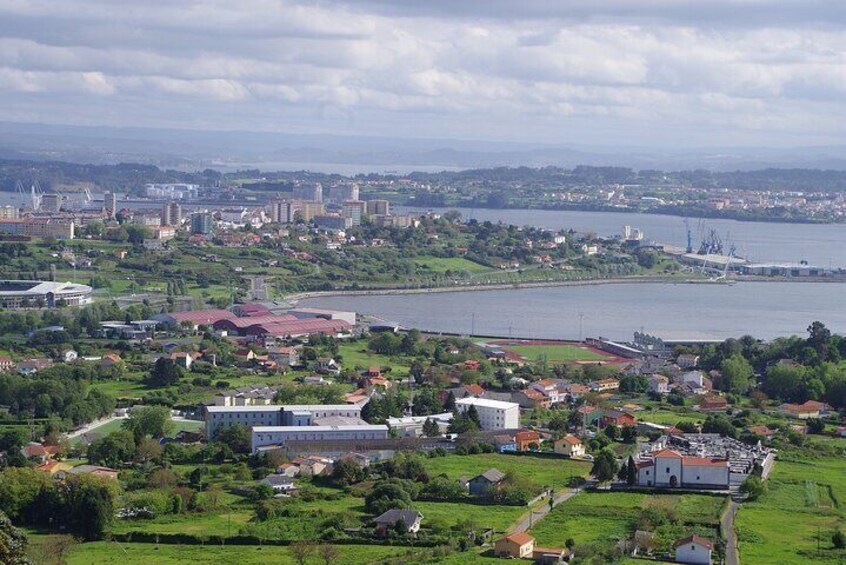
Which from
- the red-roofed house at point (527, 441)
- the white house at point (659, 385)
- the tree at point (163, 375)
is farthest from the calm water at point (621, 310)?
the red-roofed house at point (527, 441)

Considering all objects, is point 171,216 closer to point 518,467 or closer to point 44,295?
point 44,295

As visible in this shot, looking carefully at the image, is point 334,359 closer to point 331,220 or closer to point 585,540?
point 585,540

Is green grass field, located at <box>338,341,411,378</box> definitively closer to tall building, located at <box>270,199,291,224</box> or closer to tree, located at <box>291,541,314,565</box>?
tree, located at <box>291,541,314,565</box>

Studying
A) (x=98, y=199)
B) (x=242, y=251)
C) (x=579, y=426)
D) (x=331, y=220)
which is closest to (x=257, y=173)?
(x=98, y=199)

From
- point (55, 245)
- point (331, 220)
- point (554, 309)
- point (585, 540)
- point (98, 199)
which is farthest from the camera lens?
point (98, 199)

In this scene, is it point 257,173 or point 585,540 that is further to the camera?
point 257,173

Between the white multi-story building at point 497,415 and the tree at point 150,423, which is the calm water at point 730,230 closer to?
the white multi-story building at point 497,415

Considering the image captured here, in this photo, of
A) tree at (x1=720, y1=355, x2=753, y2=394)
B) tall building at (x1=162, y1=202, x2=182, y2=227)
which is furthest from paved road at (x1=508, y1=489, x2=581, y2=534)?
tall building at (x1=162, y1=202, x2=182, y2=227)
